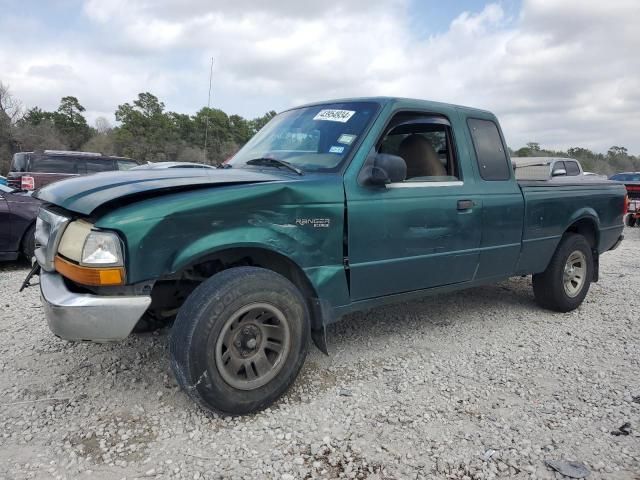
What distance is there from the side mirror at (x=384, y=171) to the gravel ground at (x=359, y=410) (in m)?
1.36

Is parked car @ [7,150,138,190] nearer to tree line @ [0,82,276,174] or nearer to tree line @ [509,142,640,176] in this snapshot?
tree line @ [0,82,276,174]

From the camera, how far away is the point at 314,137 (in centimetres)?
344

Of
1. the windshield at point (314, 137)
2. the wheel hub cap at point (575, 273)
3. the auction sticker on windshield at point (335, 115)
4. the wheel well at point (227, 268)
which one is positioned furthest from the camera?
the wheel hub cap at point (575, 273)

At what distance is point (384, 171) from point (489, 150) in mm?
1521

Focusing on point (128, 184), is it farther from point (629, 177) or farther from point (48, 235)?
point (629, 177)

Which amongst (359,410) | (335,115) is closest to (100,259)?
(359,410)

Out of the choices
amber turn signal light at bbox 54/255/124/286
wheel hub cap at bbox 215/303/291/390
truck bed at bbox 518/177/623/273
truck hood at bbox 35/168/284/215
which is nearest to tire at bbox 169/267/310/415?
wheel hub cap at bbox 215/303/291/390

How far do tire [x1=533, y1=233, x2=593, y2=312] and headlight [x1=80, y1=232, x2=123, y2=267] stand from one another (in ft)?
13.4

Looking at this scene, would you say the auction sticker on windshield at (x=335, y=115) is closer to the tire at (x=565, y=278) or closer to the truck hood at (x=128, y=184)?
the truck hood at (x=128, y=184)

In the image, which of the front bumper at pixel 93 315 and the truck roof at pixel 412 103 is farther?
the truck roof at pixel 412 103

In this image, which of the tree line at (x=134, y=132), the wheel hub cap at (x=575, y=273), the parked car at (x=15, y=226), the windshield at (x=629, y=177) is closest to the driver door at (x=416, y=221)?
the wheel hub cap at (x=575, y=273)

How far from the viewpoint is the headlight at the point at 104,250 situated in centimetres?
232

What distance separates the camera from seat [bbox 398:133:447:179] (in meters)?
3.81

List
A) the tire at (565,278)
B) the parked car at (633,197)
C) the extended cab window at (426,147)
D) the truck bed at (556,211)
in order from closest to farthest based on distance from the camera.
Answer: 1. the extended cab window at (426,147)
2. the truck bed at (556,211)
3. the tire at (565,278)
4. the parked car at (633,197)
